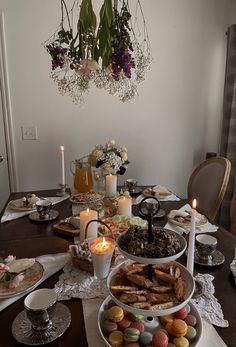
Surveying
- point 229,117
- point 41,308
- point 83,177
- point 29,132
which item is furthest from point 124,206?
point 229,117

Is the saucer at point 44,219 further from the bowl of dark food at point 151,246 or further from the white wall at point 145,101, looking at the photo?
the white wall at point 145,101

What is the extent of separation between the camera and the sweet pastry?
73 cm

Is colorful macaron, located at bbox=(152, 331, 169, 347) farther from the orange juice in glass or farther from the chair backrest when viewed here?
the orange juice in glass

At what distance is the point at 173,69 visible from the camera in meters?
2.45

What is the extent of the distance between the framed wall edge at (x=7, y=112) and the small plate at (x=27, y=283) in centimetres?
146

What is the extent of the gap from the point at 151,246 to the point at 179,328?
22cm

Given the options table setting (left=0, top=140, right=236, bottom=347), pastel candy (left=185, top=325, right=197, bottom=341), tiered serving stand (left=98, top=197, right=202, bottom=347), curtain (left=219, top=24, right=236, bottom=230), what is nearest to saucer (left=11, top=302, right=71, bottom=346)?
table setting (left=0, top=140, right=236, bottom=347)

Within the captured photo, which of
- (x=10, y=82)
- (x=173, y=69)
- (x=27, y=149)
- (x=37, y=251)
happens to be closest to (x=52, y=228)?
(x=37, y=251)

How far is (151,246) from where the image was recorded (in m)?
0.77

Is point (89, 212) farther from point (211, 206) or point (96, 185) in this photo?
point (211, 206)

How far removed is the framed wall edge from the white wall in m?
0.03

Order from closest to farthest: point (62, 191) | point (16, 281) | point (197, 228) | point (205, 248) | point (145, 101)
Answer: point (16, 281) → point (205, 248) → point (197, 228) → point (62, 191) → point (145, 101)

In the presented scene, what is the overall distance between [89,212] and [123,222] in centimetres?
20

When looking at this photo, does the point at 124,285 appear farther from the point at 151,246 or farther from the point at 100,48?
the point at 100,48
